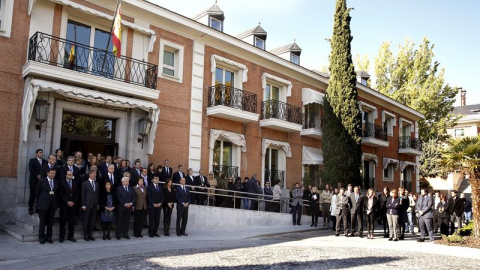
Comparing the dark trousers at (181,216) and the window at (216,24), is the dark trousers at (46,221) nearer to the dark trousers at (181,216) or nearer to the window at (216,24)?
the dark trousers at (181,216)

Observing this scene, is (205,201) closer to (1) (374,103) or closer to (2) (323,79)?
A: (2) (323,79)

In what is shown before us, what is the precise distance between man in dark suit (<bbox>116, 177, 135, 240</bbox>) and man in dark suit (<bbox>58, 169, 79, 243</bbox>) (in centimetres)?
112

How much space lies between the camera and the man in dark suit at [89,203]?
34.2 feet

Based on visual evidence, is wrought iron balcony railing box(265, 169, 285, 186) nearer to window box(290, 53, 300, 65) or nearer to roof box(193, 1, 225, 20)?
window box(290, 53, 300, 65)

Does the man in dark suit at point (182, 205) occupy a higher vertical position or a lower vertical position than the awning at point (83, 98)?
lower

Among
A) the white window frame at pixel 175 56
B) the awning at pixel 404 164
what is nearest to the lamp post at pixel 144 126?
the white window frame at pixel 175 56

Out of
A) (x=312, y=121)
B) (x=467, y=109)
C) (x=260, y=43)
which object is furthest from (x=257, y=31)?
(x=467, y=109)

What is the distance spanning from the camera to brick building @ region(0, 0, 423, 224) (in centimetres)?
1226

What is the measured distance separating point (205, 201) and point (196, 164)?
1.67 meters

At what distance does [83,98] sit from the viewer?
1294 centimetres

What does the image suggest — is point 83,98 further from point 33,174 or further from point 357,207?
point 357,207

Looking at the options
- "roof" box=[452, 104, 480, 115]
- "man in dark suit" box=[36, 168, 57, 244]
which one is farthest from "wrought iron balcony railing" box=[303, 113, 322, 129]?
"roof" box=[452, 104, 480, 115]

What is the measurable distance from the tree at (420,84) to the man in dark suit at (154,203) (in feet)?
87.3

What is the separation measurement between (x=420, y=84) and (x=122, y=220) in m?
29.2
